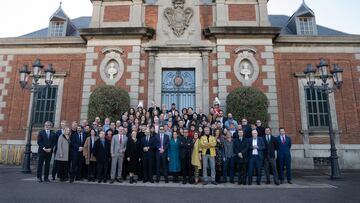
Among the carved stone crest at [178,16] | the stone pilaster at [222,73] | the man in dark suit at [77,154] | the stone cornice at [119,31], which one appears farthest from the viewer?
the carved stone crest at [178,16]

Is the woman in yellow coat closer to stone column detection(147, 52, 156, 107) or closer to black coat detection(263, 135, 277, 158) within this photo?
black coat detection(263, 135, 277, 158)

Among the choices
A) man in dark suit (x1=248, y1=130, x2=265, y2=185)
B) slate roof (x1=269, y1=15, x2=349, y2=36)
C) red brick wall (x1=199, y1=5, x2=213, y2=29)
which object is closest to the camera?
man in dark suit (x1=248, y1=130, x2=265, y2=185)

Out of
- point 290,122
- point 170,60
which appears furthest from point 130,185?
point 290,122

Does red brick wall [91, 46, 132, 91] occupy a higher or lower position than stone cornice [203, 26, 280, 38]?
lower

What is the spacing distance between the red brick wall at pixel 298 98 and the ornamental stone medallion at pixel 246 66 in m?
1.76

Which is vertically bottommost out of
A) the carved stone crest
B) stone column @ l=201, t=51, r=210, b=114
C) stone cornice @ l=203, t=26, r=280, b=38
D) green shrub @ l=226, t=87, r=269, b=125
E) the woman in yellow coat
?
the woman in yellow coat

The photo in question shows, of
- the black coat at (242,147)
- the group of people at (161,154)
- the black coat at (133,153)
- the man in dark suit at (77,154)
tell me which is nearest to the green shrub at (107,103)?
the group of people at (161,154)

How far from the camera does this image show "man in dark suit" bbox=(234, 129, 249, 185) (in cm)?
833

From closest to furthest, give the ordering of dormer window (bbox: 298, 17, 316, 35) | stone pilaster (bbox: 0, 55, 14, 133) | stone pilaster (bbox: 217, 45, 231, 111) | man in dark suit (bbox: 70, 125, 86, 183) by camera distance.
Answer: man in dark suit (bbox: 70, 125, 86, 183)
stone pilaster (bbox: 217, 45, 231, 111)
stone pilaster (bbox: 0, 55, 14, 133)
dormer window (bbox: 298, 17, 316, 35)

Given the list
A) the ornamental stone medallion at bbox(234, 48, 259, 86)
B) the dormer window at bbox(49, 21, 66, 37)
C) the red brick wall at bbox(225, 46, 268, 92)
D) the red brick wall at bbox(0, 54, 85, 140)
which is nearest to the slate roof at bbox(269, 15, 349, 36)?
the red brick wall at bbox(225, 46, 268, 92)

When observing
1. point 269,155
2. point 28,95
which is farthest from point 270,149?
point 28,95

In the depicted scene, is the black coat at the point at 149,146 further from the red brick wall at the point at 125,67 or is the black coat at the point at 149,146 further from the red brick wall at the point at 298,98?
the red brick wall at the point at 298,98

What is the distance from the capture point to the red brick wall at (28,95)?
14.3 metres

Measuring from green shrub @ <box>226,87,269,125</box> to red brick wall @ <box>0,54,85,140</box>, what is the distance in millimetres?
8484
